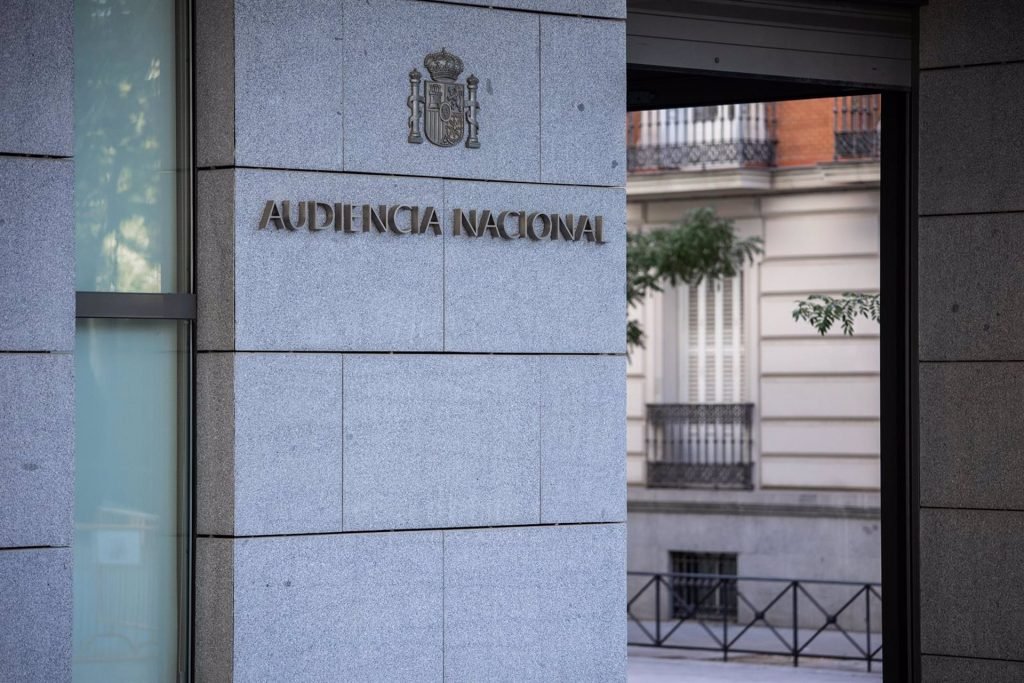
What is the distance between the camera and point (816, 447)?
23.3 metres

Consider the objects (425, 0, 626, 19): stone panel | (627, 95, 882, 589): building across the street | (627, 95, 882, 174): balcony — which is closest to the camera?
(425, 0, 626, 19): stone panel

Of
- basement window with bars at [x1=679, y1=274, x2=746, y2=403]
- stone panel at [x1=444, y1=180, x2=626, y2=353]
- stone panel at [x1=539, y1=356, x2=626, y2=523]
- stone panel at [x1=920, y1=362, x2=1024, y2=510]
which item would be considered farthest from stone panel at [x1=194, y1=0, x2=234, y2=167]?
basement window with bars at [x1=679, y1=274, x2=746, y2=403]

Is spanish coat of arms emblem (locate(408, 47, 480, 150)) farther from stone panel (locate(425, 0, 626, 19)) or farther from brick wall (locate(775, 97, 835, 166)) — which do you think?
brick wall (locate(775, 97, 835, 166))

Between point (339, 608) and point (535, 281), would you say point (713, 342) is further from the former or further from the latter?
point (339, 608)

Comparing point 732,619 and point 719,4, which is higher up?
point 719,4

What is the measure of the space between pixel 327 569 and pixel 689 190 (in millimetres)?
17159

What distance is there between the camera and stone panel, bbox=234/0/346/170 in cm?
776

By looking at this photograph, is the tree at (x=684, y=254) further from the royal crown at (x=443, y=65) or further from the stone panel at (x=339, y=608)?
the stone panel at (x=339, y=608)

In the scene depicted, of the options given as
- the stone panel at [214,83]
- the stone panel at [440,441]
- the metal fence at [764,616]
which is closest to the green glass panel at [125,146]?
the stone panel at [214,83]

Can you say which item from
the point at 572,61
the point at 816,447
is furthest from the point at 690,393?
the point at 572,61

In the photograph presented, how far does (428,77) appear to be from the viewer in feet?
26.9

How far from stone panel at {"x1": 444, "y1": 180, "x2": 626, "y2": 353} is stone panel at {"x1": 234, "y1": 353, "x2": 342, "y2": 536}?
0.80 meters

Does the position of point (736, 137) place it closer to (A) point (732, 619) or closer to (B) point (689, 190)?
(B) point (689, 190)

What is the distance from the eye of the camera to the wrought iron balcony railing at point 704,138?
24.0 m
